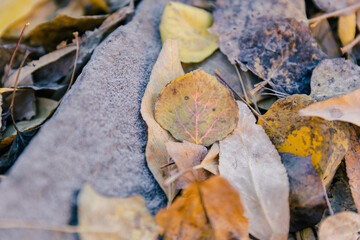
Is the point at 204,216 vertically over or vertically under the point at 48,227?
under

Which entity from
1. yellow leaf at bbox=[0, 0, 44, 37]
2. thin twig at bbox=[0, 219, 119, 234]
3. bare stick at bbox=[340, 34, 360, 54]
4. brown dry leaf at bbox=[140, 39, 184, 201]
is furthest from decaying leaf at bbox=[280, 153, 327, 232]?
yellow leaf at bbox=[0, 0, 44, 37]

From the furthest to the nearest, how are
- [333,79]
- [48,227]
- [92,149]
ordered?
[333,79] → [92,149] → [48,227]

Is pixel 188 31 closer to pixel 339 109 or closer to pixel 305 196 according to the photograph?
pixel 339 109

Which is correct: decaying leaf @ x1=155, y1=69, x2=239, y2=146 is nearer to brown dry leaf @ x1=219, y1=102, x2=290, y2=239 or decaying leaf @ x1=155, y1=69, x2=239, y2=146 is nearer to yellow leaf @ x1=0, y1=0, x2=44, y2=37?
brown dry leaf @ x1=219, y1=102, x2=290, y2=239

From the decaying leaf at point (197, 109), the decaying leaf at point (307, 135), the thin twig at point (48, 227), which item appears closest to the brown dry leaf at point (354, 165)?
the decaying leaf at point (307, 135)

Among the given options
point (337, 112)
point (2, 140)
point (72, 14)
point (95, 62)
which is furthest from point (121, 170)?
point (72, 14)

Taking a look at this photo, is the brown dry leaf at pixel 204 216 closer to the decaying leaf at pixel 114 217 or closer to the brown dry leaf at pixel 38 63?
the decaying leaf at pixel 114 217

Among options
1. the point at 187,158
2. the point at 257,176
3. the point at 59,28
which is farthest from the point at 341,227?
the point at 59,28
